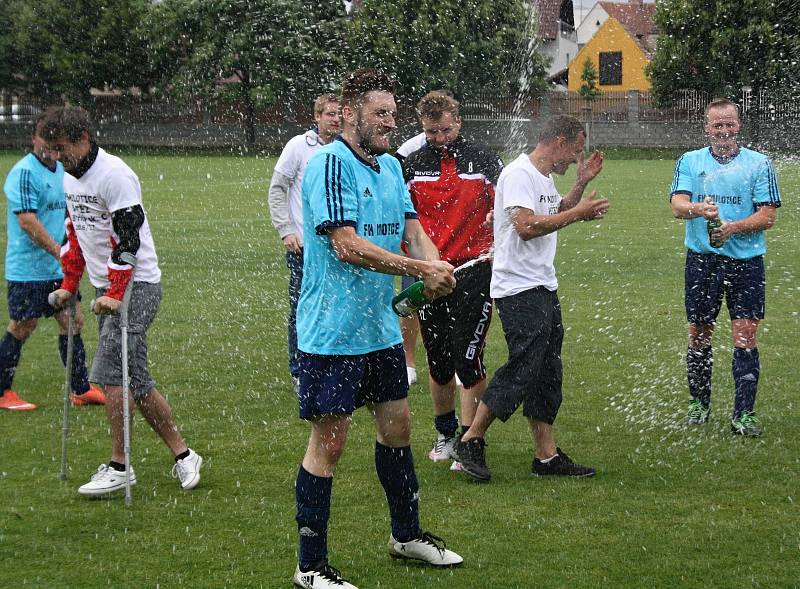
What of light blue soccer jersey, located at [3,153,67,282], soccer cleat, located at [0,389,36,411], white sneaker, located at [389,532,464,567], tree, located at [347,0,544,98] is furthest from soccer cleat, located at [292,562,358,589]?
tree, located at [347,0,544,98]

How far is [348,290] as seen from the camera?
473cm

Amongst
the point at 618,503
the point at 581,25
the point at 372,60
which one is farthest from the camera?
the point at 581,25

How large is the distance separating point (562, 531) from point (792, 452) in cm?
205

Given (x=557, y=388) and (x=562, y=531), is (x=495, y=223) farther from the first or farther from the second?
(x=562, y=531)

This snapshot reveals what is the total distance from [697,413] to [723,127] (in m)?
1.87

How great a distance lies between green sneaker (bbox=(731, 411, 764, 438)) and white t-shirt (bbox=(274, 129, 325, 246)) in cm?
327

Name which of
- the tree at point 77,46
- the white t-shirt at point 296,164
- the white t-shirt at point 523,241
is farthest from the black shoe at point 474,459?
the tree at point 77,46

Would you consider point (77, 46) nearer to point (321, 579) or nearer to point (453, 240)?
point (453, 240)

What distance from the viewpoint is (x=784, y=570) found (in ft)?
16.4

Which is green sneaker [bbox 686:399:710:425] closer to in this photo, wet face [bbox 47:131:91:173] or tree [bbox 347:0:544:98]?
wet face [bbox 47:131:91:173]

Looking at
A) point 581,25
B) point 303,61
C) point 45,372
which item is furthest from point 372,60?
point 45,372

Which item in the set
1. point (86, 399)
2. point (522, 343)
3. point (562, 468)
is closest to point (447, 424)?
point (562, 468)

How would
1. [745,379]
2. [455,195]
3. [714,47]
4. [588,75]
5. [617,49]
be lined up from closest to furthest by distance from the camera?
[455,195] < [745,379] < [714,47] < [588,75] < [617,49]

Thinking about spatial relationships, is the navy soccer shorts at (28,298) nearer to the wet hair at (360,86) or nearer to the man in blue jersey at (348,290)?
the man in blue jersey at (348,290)
